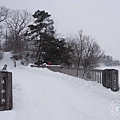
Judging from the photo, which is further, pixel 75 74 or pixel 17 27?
pixel 17 27

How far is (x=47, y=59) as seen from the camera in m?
39.0

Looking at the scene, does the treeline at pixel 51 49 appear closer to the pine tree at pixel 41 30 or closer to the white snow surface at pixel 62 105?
the pine tree at pixel 41 30

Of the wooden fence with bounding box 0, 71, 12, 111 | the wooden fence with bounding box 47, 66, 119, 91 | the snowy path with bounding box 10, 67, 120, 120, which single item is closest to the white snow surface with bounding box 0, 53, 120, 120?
the snowy path with bounding box 10, 67, 120, 120

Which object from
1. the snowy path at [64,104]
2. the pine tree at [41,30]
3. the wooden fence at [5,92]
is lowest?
the snowy path at [64,104]

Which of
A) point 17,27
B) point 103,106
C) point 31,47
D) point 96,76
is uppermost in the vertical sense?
point 17,27

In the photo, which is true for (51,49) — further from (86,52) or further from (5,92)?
(5,92)

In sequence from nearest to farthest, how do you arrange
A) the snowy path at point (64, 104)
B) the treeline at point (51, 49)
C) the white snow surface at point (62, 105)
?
the white snow surface at point (62, 105) → the snowy path at point (64, 104) → the treeline at point (51, 49)

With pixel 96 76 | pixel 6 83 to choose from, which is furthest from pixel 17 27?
pixel 6 83

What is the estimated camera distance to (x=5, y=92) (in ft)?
18.2

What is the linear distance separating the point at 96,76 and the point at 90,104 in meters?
3.39

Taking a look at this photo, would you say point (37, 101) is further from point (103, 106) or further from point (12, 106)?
point (103, 106)

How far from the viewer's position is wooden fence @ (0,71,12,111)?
5.46m

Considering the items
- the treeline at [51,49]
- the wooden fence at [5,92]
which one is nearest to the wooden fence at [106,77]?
the wooden fence at [5,92]

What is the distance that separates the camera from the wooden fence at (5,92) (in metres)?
5.46
